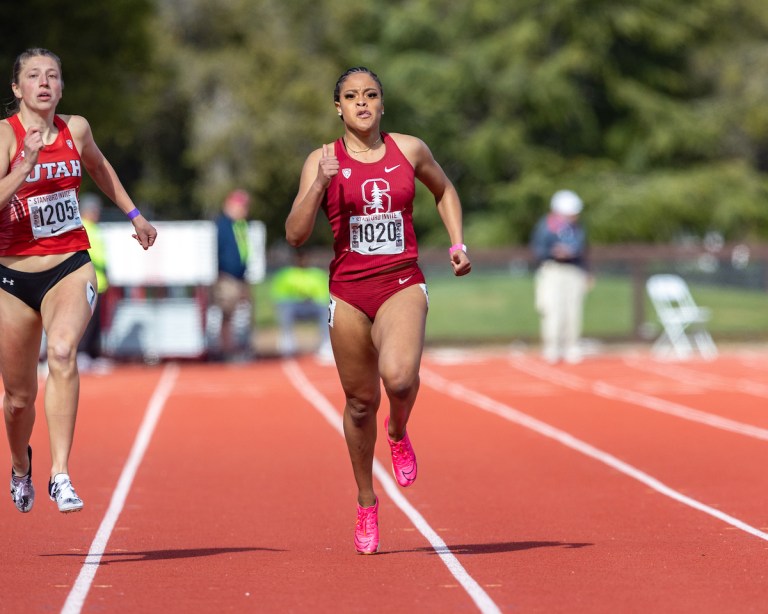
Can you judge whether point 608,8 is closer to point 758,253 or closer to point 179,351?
point 758,253

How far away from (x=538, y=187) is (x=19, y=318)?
128 ft

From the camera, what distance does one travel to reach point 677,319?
79.2ft

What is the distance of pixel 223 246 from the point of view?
20.2 metres

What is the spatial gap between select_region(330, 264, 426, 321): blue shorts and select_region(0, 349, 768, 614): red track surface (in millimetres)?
1099

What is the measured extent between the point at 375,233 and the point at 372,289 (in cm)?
24

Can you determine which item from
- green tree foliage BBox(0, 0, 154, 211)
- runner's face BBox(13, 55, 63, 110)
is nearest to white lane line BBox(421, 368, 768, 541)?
runner's face BBox(13, 55, 63, 110)

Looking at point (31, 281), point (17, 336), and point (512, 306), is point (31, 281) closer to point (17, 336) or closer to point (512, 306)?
point (17, 336)

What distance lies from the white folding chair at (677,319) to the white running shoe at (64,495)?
58.7 ft

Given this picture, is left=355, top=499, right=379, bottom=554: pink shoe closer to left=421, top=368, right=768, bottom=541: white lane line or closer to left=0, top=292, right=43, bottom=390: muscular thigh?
left=0, top=292, right=43, bottom=390: muscular thigh

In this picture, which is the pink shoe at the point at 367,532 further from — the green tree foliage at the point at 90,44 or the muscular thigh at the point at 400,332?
the green tree foliage at the point at 90,44

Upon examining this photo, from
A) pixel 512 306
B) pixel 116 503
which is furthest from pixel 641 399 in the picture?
pixel 512 306

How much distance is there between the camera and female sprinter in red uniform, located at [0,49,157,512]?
6789 millimetres

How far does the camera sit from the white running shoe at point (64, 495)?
647cm

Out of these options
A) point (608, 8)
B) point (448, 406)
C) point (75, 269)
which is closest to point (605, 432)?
point (448, 406)
